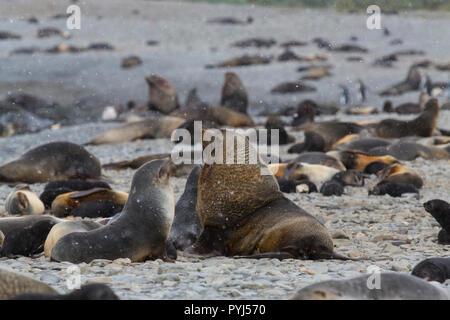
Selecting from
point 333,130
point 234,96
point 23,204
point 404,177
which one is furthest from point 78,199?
point 234,96

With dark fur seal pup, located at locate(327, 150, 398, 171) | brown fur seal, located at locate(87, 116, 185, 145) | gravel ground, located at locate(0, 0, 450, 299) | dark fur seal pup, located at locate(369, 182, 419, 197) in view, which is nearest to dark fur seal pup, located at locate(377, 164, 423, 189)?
gravel ground, located at locate(0, 0, 450, 299)

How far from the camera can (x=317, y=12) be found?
113ft

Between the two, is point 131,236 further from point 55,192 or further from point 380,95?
point 380,95

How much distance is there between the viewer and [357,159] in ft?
30.7

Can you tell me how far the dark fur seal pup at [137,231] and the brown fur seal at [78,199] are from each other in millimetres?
1709

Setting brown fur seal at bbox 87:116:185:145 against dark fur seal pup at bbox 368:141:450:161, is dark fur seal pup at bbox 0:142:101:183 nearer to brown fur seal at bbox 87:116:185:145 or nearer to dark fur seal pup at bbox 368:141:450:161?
dark fur seal pup at bbox 368:141:450:161

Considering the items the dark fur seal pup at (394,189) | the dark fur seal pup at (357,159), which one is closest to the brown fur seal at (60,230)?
the dark fur seal pup at (394,189)

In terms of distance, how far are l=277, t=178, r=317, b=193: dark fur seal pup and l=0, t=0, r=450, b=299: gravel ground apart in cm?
19

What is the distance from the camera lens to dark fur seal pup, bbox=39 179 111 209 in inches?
283

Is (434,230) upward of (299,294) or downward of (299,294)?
downward

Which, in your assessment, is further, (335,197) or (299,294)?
(335,197)

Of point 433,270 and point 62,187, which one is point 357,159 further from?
point 433,270

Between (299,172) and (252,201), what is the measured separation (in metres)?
3.00

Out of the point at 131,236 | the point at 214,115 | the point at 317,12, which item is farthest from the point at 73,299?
the point at 317,12
